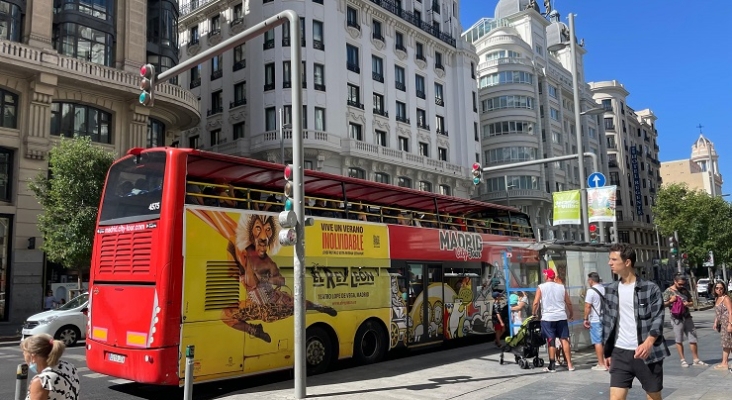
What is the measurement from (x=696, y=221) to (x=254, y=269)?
40048mm

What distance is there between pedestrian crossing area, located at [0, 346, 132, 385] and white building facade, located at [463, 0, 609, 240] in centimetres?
4173

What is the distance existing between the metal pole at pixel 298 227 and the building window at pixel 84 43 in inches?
915

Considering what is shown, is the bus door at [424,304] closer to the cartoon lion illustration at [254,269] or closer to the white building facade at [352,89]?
the cartoon lion illustration at [254,269]

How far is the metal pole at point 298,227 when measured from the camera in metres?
8.96

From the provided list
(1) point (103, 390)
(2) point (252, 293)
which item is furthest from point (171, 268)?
(1) point (103, 390)

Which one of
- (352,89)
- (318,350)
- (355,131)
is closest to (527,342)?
(318,350)

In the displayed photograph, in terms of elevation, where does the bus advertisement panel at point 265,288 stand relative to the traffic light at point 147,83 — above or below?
below

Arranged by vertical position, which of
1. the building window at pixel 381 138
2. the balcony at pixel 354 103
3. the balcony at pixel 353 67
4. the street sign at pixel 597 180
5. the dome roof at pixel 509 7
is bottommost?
the street sign at pixel 597 180

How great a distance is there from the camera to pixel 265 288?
1030cm

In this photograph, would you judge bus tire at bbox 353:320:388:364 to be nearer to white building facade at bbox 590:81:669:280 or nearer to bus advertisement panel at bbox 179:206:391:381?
bus advertisement panel at bbox 179:206:391:381

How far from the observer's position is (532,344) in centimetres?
1151

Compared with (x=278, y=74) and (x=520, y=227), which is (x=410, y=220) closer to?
(x=520, y=227)

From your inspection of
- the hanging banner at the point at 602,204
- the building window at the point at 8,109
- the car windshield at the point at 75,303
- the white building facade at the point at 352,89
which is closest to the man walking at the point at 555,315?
the hanging banner at the point at 602,204

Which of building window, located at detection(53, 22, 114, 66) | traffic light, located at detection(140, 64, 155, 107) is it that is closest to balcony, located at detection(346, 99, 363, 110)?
building window, located at detection(53, 22, 114, 66)
